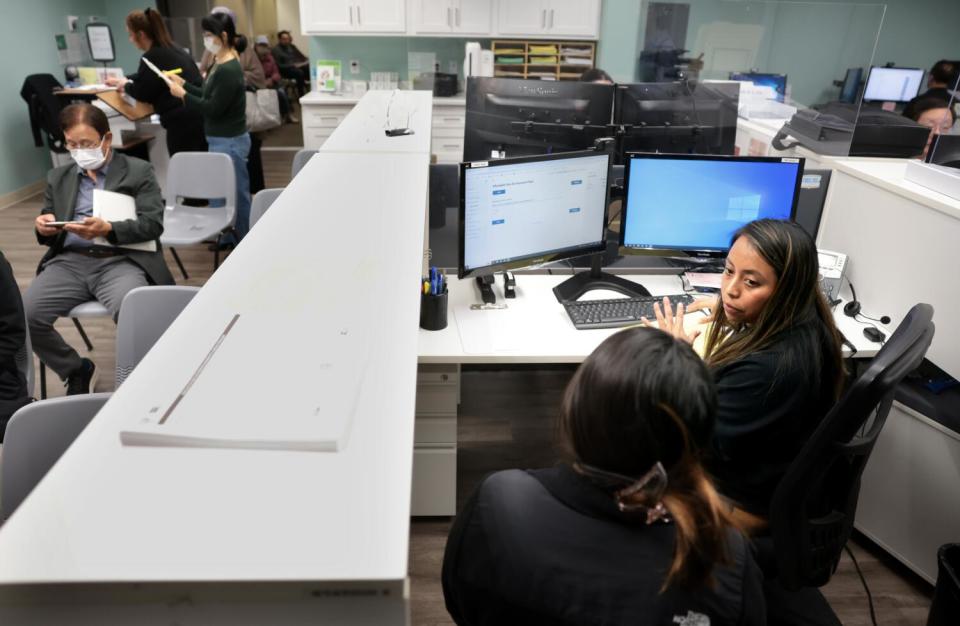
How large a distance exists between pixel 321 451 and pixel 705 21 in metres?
5.03

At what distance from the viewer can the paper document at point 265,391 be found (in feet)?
2.33

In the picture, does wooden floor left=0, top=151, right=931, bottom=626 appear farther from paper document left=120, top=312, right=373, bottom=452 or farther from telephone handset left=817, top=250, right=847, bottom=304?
paper document left=120, top=312, right=373, bottom=452

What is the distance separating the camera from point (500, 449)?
9.21 feet

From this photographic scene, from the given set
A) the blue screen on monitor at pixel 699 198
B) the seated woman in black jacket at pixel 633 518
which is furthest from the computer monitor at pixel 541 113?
the seated woman in black jacket at pixel 633 518

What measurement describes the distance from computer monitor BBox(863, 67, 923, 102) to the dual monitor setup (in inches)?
184

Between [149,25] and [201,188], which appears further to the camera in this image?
[149,25]

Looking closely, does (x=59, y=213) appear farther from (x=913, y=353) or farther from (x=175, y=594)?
(x=913, y=353)

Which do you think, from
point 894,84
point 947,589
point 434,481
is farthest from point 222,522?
point 894,84

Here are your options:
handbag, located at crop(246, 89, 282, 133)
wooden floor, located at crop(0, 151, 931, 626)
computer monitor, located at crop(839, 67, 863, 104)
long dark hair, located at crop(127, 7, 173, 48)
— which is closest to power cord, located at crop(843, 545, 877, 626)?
wooden floor, located at crop(0, 151, 931, 626)

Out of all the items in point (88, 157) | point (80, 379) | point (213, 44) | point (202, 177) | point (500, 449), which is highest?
point (213, 44)

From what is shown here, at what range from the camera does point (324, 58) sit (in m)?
6.15

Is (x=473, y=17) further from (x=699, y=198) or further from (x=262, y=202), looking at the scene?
(x=699, y=198)

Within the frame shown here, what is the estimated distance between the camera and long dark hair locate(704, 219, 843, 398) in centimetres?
157

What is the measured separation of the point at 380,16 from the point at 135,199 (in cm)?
348
